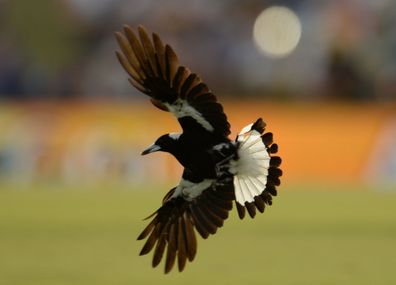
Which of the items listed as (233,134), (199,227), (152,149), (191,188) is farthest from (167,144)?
(233,134)

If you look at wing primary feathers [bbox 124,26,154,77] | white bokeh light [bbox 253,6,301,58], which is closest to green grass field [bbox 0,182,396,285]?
wing primary feathers [bbox 124,26,154,77]

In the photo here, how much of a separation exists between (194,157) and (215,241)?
5695mm

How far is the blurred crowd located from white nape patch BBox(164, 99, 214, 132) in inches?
739

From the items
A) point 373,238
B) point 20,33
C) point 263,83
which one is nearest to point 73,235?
point 373,238

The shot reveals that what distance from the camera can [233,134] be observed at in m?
21.7

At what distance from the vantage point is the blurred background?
12117 mm

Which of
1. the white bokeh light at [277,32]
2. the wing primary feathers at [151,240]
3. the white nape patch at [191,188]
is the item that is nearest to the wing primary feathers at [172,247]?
the wing primary feathers at [151,240]

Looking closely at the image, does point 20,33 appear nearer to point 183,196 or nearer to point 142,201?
point 142,201

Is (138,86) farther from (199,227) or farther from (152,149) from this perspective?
(199,227)

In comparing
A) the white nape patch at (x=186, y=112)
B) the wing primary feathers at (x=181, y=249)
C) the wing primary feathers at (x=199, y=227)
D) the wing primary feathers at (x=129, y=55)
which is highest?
the wing primary feathers at (x=129, y=55)

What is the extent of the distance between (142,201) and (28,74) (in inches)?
520

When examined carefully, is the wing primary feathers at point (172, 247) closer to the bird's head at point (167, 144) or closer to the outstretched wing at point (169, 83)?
the bird's head at point (167, 144)

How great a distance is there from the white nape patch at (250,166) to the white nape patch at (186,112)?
1.03 ft

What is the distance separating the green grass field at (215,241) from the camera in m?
10.5
